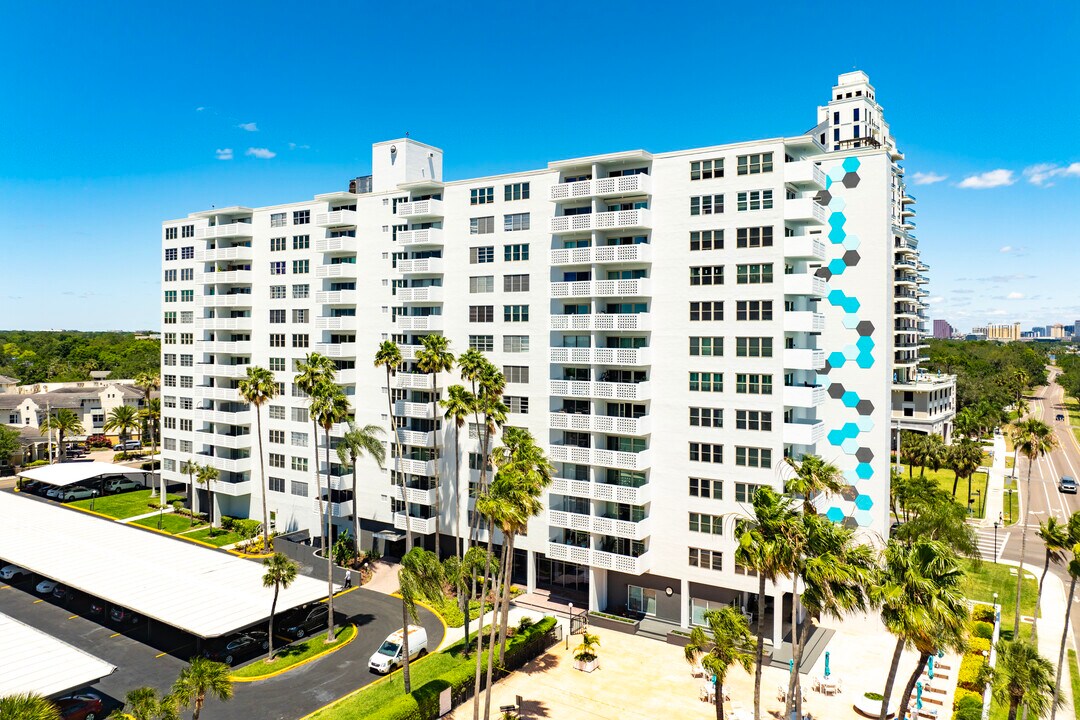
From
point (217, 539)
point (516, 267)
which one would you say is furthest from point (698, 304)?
point (217, 539)

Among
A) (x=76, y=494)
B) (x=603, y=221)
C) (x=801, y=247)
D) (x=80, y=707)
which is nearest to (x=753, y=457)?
(x=801, y=247)

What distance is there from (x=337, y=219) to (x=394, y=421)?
23748 mm

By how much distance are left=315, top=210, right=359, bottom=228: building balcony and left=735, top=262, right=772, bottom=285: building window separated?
135 feet

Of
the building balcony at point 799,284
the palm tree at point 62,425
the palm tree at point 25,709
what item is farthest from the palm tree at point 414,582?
Result: the palm tree at point 62,425

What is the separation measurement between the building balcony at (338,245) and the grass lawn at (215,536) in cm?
3366

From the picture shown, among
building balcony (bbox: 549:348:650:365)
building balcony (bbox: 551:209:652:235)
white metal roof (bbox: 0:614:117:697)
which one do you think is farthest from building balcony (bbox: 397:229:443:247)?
white metal roof (bbox: 0:614:117:697)

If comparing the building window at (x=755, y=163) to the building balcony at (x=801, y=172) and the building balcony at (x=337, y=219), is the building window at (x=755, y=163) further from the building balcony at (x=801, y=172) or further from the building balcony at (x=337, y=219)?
the building balcony at (x=337, y=219)

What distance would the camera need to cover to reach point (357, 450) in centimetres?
6831

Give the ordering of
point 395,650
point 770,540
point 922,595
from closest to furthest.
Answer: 1. point 922,595
2. point 770,540
3. point 395,650

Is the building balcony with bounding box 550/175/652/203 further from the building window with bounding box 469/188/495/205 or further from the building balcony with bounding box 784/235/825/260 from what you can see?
the building balcony with bounding box 784/235/825/260

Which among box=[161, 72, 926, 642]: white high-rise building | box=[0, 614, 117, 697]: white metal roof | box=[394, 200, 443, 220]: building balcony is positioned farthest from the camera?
box=[394, 200, 443, 220]: building balcony

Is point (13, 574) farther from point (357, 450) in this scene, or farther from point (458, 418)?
point (458, 418)

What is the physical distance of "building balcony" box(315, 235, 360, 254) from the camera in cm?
7238

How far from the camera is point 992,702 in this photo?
45.5 m
